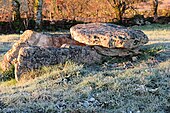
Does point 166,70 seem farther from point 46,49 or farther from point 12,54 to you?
point 12,54

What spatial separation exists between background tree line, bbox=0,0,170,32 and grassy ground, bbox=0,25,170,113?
1425cm

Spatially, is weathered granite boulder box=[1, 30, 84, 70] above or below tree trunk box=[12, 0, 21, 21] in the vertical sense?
below

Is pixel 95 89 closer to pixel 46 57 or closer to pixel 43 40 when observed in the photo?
pixel 46 57

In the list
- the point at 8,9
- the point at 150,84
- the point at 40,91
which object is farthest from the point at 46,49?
the point at 8,9

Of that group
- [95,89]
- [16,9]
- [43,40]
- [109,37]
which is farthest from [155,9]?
[95,89]

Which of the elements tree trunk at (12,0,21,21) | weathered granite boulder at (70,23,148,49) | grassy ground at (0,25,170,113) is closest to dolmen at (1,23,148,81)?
weathered granite boulder at (70,23,148,49)

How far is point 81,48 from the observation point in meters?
9.20

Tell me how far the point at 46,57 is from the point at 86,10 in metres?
16.0

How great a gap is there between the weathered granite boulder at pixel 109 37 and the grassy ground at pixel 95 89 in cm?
51

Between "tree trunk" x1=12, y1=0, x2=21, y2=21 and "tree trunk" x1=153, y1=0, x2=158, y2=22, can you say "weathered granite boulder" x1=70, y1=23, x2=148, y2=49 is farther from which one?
"tree trunk" x1=153, y1=0, x2=158, y2=22

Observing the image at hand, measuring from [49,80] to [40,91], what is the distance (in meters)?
0.91

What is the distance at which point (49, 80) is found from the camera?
25.6 feet

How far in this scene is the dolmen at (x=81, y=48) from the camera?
28.5ft

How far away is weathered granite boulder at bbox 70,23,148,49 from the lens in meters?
9.09
